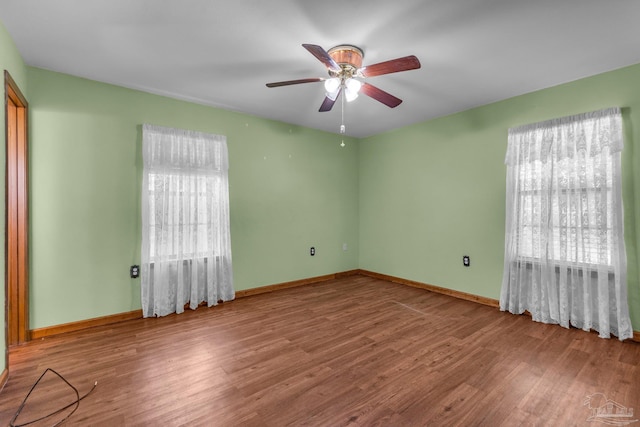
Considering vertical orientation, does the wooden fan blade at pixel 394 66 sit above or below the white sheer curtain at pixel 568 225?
above

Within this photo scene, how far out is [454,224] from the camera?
403 cm

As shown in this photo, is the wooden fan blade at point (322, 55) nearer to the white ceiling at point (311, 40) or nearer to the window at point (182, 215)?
the white ceiling at point (311, 40)

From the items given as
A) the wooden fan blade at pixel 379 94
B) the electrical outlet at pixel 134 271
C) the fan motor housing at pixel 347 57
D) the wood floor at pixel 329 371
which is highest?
the fan motor housing at pixel 347 57

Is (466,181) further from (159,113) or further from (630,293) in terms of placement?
(159,113)

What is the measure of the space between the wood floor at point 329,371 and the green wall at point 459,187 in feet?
2.73

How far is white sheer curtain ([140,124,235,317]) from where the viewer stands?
10.6 ft

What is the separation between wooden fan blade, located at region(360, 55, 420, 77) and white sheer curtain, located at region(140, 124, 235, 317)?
227 cm

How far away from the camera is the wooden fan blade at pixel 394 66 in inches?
77.3

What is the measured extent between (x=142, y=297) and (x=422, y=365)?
2940 mm

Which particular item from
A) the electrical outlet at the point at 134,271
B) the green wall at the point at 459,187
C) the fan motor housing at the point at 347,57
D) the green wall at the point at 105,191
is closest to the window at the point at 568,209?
the green wall at the point at 459,187

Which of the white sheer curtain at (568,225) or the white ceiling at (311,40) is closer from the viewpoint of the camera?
the white ceiling at (311,40)

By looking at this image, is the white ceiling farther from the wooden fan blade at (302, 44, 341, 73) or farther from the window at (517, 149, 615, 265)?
the window at (517, 149, 615, 265)

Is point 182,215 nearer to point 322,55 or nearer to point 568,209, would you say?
point 322,55

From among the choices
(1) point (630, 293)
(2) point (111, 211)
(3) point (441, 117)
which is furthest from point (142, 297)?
(1) point (630, 293)
